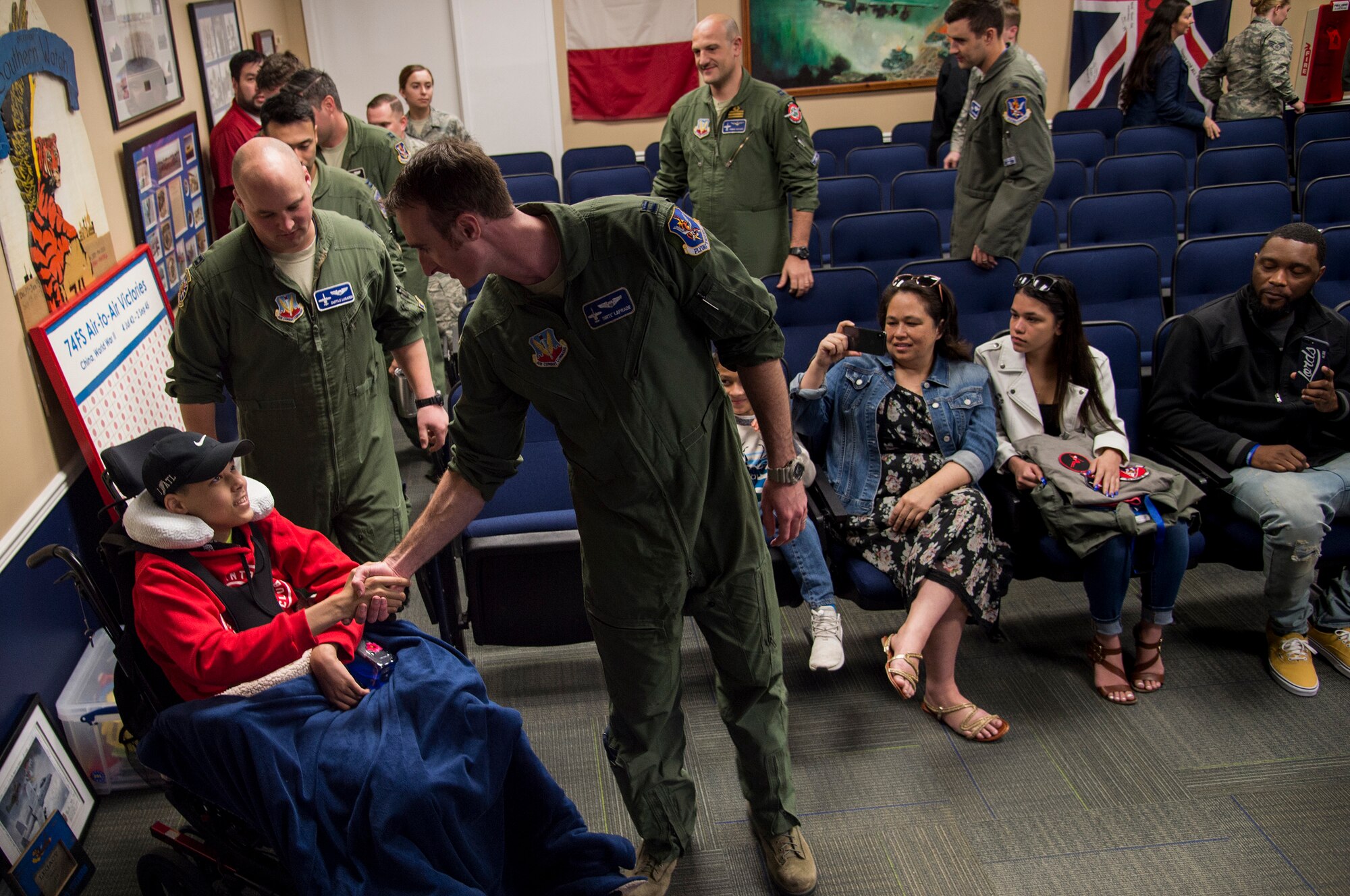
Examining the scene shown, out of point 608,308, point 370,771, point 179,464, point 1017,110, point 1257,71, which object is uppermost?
point 1257,71

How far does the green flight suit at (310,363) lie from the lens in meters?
2.33

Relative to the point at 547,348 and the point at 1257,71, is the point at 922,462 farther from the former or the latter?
the point at 1257,71

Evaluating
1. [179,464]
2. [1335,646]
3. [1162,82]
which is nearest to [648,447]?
[179,464]

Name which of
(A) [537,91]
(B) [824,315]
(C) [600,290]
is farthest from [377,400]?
(A) [537,91]

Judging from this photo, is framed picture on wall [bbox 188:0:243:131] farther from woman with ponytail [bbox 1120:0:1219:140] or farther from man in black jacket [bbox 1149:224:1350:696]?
woman with ponytail [bbox 1120:0:1219:140]

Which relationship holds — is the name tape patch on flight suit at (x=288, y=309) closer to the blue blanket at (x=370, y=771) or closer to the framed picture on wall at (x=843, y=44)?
the blue blanket at (x=370, y=771)

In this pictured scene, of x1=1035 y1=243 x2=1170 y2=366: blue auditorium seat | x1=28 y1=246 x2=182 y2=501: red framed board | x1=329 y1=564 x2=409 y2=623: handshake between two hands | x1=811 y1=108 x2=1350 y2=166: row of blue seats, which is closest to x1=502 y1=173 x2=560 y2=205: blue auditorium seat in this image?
x1=811 y1=108 x2=1350 y2=166: row of blue seats

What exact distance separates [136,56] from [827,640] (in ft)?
11.1

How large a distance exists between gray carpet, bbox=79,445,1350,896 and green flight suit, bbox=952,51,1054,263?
1561 millimetres

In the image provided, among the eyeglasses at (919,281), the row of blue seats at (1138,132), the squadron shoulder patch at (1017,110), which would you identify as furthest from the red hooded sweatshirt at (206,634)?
the row of blue seats at (1138,132)

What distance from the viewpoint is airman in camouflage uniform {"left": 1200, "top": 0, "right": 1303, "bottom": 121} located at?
681 cm

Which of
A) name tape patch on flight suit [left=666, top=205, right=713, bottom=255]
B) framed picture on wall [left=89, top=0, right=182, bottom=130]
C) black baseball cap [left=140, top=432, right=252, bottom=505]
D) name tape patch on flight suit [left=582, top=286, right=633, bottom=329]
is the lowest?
black baseball cap [left=140, top=432, right=252, bottom=505]

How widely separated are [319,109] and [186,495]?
217 centimetres

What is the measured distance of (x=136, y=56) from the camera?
3.85 meters
